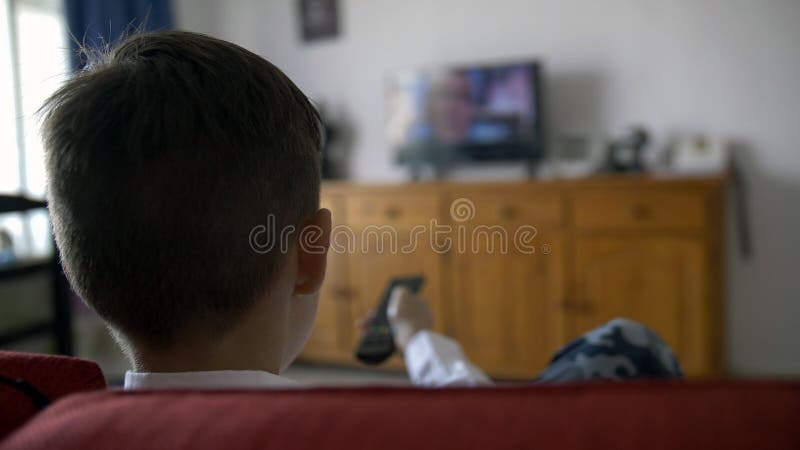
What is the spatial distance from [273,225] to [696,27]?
290cm

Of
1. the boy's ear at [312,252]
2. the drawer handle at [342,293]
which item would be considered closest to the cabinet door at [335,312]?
the drawer handle at [342,293]

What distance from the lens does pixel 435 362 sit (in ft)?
3.61

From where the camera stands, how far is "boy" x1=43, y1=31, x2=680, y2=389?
49cm

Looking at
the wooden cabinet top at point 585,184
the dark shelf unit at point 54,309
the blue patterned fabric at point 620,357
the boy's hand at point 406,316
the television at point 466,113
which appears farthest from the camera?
the television at point 466,113

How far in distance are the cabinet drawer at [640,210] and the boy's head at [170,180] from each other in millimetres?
2230

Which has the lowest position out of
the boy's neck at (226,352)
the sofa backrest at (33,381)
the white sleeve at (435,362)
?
the white sleeve at (435,362)

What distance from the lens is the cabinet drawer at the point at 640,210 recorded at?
8.18 ft

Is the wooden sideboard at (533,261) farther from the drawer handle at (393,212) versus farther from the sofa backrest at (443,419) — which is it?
the sofa backrest at (443,419)

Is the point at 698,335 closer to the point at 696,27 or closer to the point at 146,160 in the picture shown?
the point at 696,27

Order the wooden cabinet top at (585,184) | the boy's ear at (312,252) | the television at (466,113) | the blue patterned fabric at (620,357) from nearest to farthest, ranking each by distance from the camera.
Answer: the boy's ear at (312,252) → the blue patterned fabric at (620,357) → the wooden cabinet top at (585,184) → the television at (466,113)

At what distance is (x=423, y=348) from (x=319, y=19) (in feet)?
9.59

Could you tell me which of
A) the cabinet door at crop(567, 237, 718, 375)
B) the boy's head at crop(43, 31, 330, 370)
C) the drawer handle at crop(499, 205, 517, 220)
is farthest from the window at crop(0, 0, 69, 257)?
the boy's head at crop(43, 31, 330, 370)

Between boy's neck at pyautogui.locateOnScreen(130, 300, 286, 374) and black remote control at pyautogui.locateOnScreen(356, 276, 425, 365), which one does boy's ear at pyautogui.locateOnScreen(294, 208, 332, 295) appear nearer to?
boy's neck at pyautogui.locateOnScreen(130, 300, 286, 374)

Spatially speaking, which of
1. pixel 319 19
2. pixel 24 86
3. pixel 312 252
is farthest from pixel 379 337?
pixel 319 19
